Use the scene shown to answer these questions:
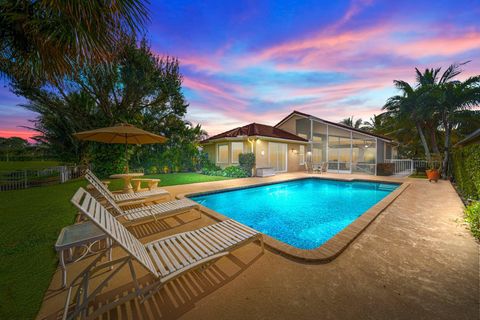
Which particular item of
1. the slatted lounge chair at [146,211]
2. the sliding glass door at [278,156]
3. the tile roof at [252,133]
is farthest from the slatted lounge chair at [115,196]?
the sliding glass door at [278,156]

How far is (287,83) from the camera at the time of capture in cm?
1491

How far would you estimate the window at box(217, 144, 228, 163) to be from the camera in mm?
16141

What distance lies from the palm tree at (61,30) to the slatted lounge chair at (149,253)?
238 cm

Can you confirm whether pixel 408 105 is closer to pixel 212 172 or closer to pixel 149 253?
pixel 212 172

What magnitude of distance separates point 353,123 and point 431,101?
21351 mm

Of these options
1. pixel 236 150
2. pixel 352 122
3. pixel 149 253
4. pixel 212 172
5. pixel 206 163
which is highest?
pixel 352 122

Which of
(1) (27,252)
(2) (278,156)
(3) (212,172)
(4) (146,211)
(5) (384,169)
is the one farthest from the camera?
(2) (278,156)

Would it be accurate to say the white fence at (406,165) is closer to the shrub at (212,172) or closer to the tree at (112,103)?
the shrub at (212,172)

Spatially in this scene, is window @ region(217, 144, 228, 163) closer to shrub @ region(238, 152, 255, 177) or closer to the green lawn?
shrub @ region(238, 152, 255, 177)

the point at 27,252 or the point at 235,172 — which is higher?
the point at 235,172

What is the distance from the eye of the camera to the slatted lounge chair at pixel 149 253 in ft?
5.90

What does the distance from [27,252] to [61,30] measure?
12.1 ft

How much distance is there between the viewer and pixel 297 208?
6.98m

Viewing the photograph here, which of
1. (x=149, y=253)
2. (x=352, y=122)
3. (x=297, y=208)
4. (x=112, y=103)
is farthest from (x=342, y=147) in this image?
(x=352, y=122)
